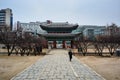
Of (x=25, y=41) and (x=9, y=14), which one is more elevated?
(x=9, y=14)

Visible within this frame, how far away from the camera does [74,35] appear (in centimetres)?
6781

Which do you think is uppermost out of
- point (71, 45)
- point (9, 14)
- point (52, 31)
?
point (9, 14)

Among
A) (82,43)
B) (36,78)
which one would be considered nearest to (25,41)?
(82,43)

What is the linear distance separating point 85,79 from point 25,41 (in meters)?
30.8

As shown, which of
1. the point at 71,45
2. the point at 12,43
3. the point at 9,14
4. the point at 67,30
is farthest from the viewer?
the point at 9,14

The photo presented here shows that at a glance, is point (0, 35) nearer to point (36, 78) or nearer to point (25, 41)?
point (25, 41)

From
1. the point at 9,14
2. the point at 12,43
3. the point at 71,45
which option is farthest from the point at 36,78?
the point at 9,14

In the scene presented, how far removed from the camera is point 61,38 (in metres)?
68.3

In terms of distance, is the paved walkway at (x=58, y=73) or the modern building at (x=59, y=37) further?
the modern building at (x=59, y=37)

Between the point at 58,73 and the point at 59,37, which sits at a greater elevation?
the point at 59,37

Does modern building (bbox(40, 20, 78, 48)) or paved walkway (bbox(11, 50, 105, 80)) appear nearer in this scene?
paved walkway (bbox(11, 50, 105, 80))

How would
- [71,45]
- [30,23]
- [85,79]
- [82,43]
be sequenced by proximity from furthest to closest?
[30,23], [71,45], [82,43], [85,79]

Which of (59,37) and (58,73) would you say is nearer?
(58,73)

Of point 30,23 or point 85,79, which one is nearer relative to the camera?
point 85,79
